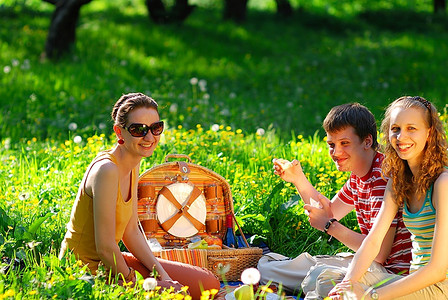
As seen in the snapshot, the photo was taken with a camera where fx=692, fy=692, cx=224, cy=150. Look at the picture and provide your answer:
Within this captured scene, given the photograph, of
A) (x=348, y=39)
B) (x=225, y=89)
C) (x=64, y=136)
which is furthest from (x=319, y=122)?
(x=348, y=39)

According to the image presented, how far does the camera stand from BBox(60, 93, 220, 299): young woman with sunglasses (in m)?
3.65

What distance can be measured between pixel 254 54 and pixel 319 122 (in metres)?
5.61

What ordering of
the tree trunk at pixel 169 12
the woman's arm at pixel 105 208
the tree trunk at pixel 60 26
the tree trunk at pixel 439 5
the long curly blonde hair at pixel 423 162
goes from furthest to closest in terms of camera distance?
1. the tree trunk at pixel 439 5
2. the tree trunk at pixel 169 12
3. the tree trunk at pixel 60 26
4. the woman's arm at pixel 105 208
5. the long curly blonde hair at pixel 423 162

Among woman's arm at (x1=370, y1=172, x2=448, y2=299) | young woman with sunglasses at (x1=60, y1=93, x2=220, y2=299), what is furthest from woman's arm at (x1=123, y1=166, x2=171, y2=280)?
woman's arm at (x1=370, y1=172, x2=448, y2=299)

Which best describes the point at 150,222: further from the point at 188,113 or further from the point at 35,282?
the point at 188,113

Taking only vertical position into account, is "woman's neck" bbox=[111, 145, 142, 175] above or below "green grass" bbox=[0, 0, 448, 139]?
below

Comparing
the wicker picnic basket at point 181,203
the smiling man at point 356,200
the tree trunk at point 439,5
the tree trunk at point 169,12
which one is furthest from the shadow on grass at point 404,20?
the smiling man at point 356,200

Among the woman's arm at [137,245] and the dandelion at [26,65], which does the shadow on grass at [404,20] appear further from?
the woman's arm at [137,245]

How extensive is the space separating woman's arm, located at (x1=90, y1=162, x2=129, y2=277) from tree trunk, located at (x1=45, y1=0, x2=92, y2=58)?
8.88m

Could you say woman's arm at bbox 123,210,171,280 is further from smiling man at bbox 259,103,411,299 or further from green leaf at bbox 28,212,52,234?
smiling man at bbox 259,103,411,299

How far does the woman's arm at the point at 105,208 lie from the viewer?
11.9ft

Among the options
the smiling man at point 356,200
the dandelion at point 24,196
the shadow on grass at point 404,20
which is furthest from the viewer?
A: the shadow on grass at point 404,20

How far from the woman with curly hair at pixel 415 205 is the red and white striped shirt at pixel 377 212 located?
0.21 meters

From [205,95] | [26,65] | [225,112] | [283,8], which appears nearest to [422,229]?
[225,112]
